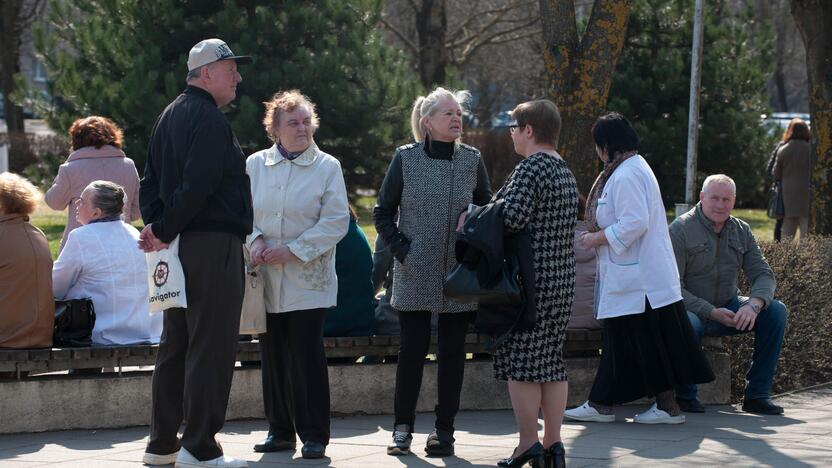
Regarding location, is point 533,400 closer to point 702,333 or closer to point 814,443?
point 814,443

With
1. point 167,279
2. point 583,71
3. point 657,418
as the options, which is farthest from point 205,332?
point 583,71

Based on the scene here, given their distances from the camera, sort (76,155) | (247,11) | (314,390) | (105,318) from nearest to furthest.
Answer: (314,390) → (105,318) → (76,155) → (247,11)

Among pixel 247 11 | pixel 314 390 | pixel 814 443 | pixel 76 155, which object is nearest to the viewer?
pixel 314 390

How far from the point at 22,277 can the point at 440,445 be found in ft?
7.89

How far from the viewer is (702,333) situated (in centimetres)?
810

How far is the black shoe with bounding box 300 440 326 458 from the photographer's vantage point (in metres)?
6.34

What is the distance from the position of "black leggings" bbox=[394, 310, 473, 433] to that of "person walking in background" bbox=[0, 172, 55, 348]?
195 cm

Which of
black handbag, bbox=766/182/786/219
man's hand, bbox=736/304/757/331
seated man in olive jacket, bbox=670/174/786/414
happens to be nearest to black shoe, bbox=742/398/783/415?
seated man in olive jacket, bbox=670/174/786/414

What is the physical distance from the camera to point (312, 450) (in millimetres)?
6344

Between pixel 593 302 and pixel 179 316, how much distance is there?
3175mm

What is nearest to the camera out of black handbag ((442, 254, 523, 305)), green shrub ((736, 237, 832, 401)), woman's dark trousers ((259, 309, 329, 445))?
black handbag ((442, 254, 523, 305))

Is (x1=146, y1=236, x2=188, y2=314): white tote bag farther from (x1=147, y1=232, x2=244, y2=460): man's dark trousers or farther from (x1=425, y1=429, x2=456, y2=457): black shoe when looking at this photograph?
(x1=425, y1=429, x2=456, y2=457): black shoe

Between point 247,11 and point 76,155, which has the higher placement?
point 247,11

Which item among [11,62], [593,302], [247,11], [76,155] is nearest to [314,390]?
[593,302]
